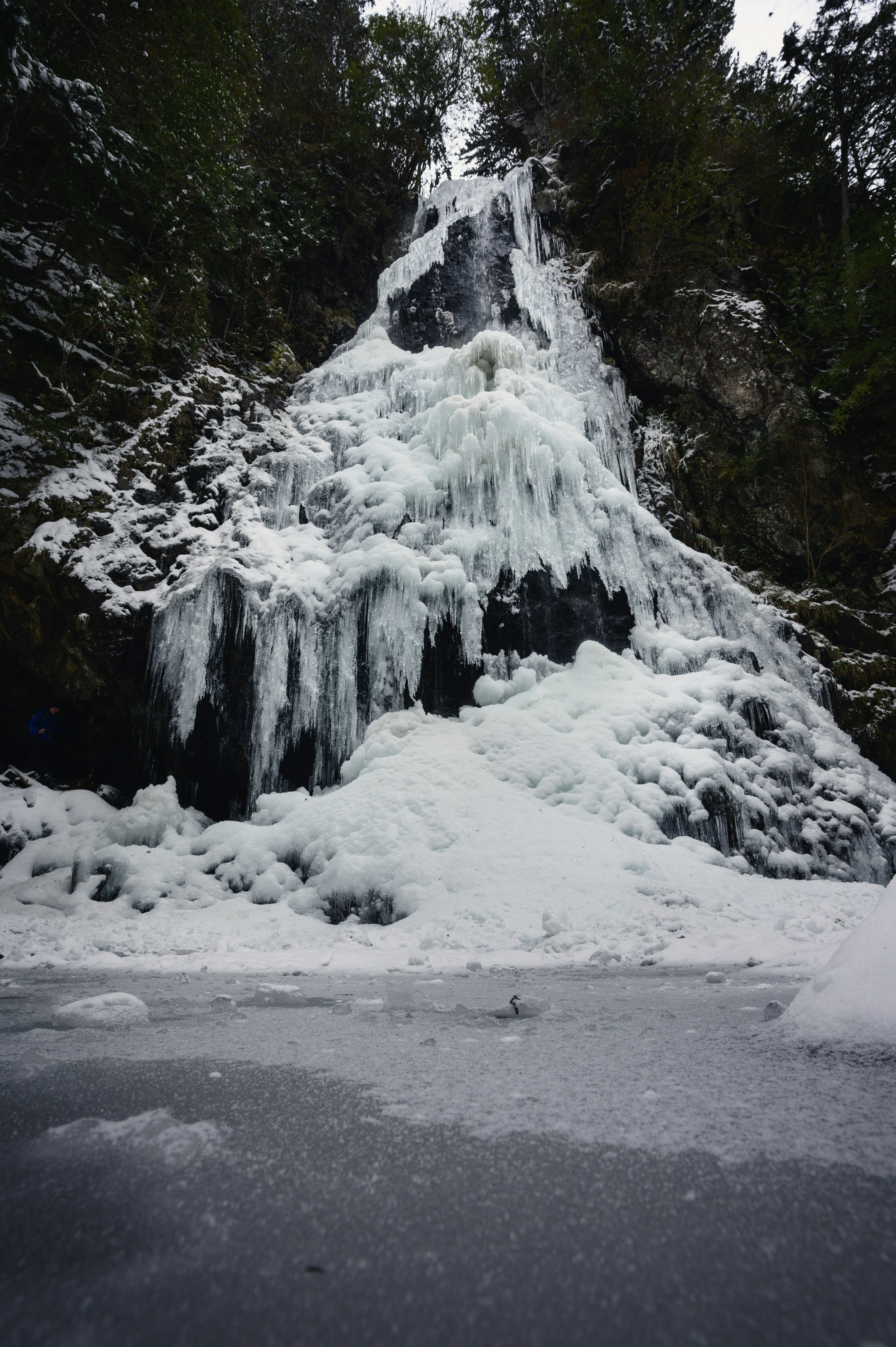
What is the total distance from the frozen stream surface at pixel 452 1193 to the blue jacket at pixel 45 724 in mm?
6073

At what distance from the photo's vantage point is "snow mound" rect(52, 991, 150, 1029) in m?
1.71

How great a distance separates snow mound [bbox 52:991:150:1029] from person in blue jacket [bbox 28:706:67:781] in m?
5.40

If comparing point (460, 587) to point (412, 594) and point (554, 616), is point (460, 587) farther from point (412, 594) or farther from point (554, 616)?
point (554, 616)

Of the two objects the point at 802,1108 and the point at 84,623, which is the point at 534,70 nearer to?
the point at 84,623

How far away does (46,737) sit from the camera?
21.1ft

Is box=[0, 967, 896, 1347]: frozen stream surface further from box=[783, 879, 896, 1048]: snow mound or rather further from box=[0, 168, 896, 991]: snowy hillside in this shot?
box=[0, 168, 896, 991]: snowy hillside

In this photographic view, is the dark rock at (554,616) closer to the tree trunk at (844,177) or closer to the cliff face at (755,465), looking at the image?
the cliff face at (755,465)

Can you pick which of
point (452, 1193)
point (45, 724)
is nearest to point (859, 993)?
point (452, 1193)

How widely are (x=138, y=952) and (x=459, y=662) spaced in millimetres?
4178

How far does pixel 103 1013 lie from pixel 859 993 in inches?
86.2

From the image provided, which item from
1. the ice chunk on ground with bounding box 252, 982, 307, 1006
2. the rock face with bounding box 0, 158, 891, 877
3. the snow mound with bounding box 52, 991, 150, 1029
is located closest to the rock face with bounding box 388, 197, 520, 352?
the rock face with bounding box 0, 158, 891, 877

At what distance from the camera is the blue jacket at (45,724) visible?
636 centimetres

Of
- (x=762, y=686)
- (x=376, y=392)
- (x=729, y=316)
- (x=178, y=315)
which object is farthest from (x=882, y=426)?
(x=178, y=315)

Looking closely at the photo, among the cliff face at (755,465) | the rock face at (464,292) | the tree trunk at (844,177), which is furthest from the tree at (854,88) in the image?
the rock face at (464,292)
